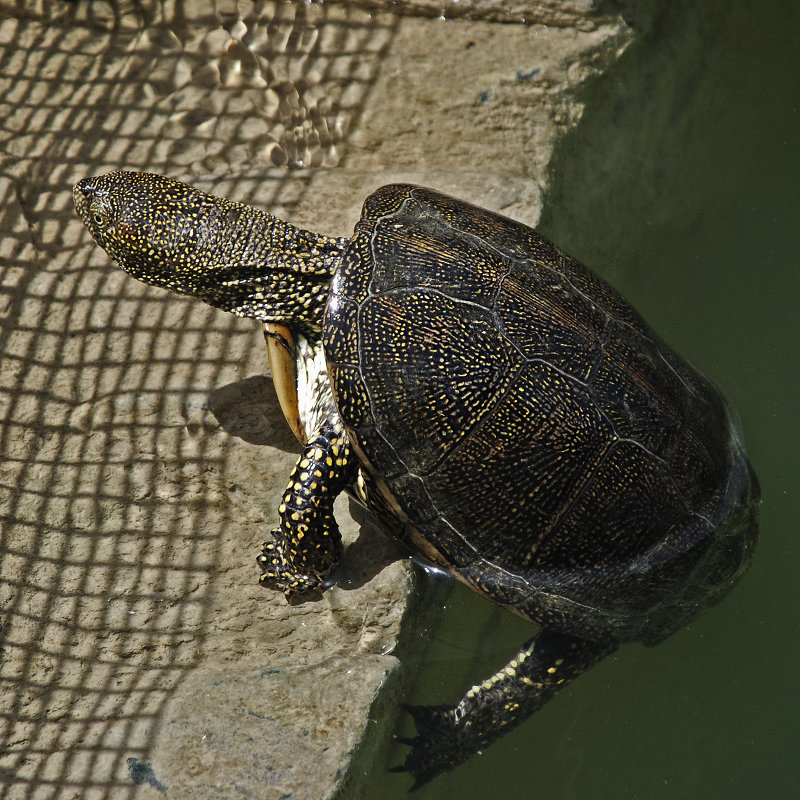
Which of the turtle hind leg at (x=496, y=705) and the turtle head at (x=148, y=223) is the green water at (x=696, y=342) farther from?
the turtle head at (x=148, y=223)

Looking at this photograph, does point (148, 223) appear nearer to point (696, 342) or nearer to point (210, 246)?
point (210, 246)

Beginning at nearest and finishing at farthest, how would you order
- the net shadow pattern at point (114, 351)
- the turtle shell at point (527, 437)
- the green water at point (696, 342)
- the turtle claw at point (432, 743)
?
the turtle shell at point (527, 437) < the net shadow pattern at point (114, 351) < the turtle claw at point (432, 743) < the green water at point (696, 342)

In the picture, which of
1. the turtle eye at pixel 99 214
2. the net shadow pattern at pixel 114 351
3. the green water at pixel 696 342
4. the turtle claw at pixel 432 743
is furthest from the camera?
the green water at pixel 696 342

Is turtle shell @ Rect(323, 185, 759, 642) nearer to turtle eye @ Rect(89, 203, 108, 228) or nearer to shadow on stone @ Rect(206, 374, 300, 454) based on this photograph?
shadow on stone @ Rect(206, 374, 300, 454)

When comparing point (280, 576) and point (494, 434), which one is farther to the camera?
point (280, 576)

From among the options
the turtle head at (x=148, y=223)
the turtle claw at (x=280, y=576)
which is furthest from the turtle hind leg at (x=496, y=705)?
the turtle head at (x=148, y=223)

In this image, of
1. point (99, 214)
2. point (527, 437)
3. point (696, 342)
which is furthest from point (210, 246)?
point (696, 342)
